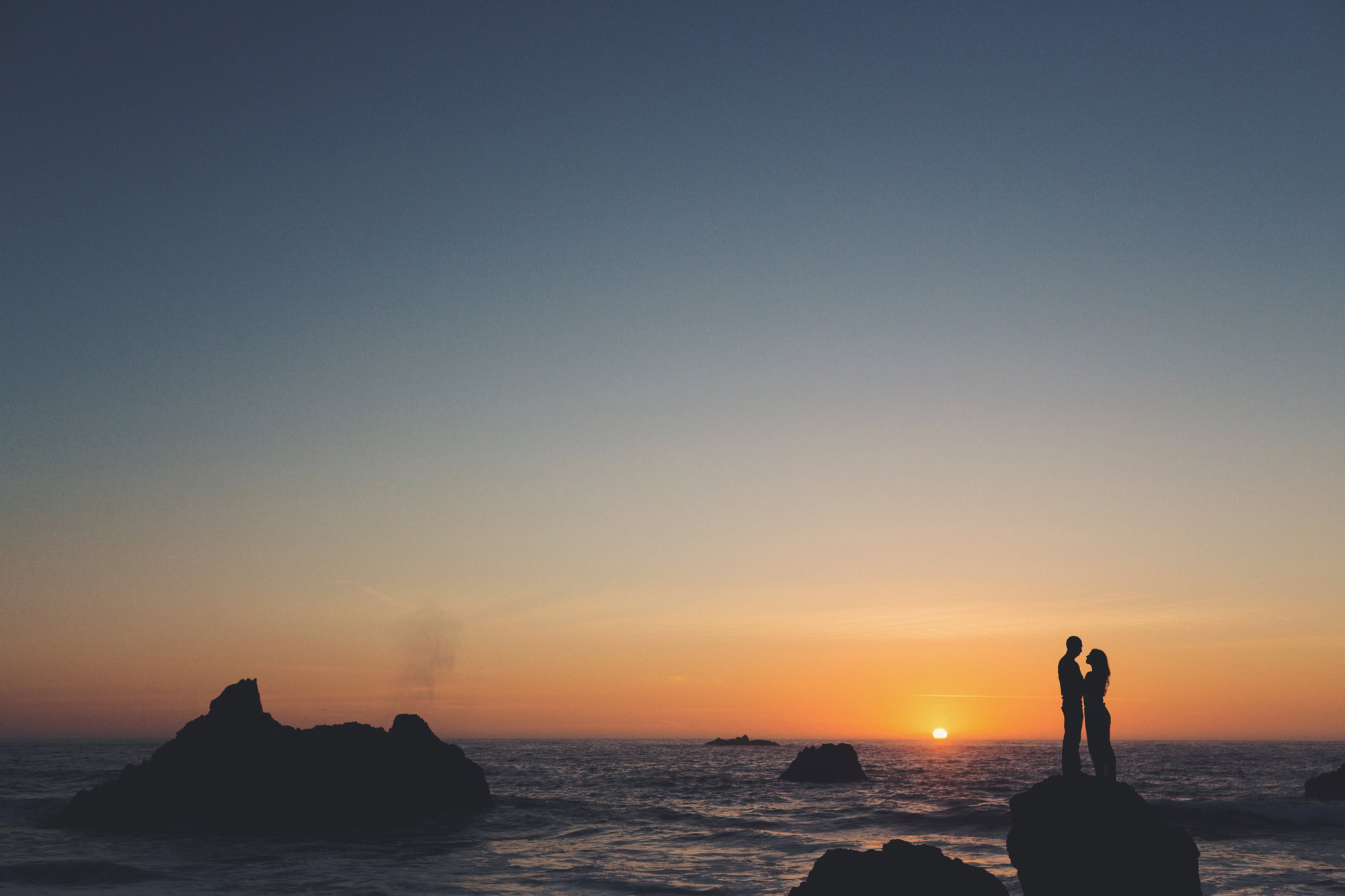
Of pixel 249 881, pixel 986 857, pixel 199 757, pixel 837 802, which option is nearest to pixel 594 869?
pixel 249 881

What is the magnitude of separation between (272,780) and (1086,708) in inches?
1386

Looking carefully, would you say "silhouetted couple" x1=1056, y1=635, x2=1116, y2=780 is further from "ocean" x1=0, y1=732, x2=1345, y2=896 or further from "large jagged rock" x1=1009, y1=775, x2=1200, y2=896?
"ocean" x1=0, y1=732, x2=1345, y2=896

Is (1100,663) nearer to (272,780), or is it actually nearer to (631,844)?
(631,844)

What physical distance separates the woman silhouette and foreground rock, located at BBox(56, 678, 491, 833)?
30.9 m

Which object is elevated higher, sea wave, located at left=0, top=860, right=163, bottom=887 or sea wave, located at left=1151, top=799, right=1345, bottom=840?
sea wave, located at left=0, top=860, right=163, bottom=887

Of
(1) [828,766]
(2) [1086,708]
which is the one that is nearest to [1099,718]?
(2) [1086,708]

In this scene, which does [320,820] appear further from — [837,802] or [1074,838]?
[1074,838]

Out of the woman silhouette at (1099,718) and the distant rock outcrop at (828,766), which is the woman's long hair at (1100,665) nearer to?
the woman silhouette at (1099,718)

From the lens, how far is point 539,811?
42781mm

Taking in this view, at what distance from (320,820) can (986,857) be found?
2662 centimetres

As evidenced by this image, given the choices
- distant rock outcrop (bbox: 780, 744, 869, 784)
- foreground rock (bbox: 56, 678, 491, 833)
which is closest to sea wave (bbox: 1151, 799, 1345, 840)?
distant rock outcrop (bbox: 780, 744, 869, 784)

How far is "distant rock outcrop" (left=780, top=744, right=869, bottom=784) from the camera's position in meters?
66.2

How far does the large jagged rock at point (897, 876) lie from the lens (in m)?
14.3

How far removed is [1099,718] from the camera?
14.5m
